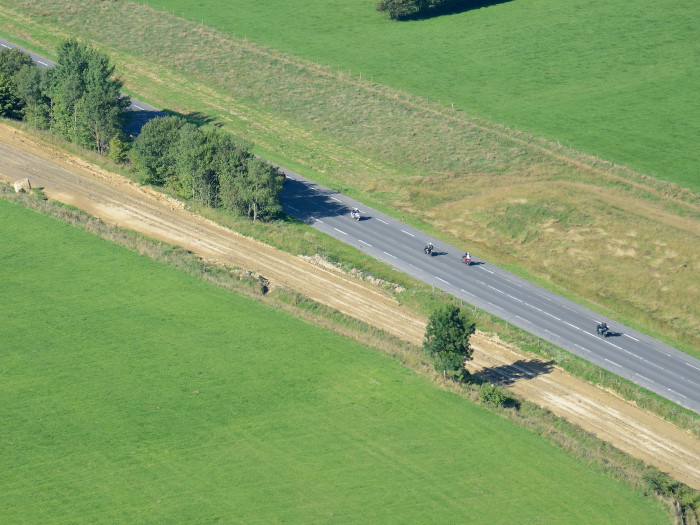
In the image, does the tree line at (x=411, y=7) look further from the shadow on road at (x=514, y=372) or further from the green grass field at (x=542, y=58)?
the shadow on road at (x=514, y=372)

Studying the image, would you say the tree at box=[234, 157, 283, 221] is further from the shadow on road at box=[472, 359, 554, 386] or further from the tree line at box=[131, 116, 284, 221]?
the shadow on road at box=[472, 359, 554, 386]

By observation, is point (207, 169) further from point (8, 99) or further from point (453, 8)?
point (453, 8)

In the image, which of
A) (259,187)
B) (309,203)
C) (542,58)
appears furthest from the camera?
(542,58)

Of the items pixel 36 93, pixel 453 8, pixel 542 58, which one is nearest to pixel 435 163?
pixel 542 58

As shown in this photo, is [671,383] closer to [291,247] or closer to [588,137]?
[291,247]

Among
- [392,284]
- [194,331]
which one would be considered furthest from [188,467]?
[392,284]
